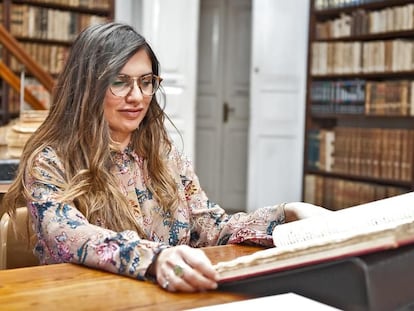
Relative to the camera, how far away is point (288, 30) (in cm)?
573

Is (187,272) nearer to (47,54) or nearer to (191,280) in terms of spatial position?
(191,280)

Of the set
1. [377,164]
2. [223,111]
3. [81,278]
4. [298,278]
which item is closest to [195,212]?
[81,278]

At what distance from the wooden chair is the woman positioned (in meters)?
0.11

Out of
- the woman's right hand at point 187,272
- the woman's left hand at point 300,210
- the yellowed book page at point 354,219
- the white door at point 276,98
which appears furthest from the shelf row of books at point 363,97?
the woman's right hand at point 187,272

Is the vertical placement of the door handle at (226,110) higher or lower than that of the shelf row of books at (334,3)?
lower

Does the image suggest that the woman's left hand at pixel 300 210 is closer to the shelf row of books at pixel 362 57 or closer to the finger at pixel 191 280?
the finger at pixel 191 280

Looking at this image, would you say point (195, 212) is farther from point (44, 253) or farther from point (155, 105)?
point (44, 253)

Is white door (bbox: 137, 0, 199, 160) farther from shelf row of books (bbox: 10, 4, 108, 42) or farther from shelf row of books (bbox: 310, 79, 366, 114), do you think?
shelf row of books (bbox: 310, 79, 366, 114)

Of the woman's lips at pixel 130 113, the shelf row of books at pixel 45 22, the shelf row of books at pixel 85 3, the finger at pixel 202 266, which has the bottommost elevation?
the finger at pixel 202 266

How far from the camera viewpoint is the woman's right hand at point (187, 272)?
2.82 feet

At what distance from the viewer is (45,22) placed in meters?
5.21

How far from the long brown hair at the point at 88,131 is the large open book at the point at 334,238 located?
388 mm

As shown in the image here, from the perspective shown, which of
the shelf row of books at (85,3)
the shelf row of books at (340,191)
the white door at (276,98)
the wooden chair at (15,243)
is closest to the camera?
the wooden chair at (15,243)

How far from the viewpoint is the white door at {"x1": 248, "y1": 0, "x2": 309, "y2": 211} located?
18.7ft
